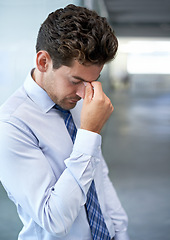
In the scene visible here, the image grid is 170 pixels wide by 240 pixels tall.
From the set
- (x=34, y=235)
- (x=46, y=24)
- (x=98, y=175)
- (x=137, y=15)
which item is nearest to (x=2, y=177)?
(x=34, y=235)

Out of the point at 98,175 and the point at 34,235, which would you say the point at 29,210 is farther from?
the point at 98,175

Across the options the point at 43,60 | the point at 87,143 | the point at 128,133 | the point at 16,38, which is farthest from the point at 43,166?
the point at 128,133

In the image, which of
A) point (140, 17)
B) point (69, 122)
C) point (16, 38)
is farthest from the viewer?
point (140, 17)

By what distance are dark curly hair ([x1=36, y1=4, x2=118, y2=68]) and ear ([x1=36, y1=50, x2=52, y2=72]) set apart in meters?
0.02

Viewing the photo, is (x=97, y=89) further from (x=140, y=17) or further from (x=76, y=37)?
(x=140, y=17)

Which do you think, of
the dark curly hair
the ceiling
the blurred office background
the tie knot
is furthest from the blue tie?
the ceiling

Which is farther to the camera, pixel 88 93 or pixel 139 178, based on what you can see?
pixel 139 178

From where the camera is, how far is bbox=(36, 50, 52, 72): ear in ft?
3.63

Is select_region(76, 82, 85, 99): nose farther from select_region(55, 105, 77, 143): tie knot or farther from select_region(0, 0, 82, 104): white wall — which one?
select_region(0, 0, 82, 104): white wall

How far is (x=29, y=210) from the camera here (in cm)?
100

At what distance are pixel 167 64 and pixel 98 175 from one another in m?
20.7

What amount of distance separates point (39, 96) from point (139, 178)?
3.25m

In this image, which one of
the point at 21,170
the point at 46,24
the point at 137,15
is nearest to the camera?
the point at 21,170

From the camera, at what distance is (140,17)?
41.2ft
